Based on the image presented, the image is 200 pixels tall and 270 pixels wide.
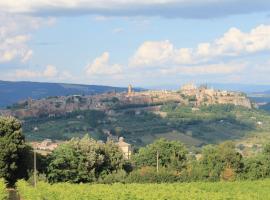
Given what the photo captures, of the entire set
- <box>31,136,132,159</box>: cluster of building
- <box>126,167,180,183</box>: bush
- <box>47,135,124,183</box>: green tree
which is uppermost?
<box>47,135,124,183</box>: green tree

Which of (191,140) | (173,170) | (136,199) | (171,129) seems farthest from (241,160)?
(171,129)

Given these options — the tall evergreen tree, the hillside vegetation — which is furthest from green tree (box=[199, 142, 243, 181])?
the hillside vegetation

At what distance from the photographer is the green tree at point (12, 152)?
55188 mm

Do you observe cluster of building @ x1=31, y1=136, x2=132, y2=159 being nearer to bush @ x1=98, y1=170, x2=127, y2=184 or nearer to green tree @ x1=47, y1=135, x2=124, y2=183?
green tree @ x1=47, y1=135, x2=124, y2=183

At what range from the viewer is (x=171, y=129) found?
17738 centimetres

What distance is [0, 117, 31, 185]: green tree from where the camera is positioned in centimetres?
5519

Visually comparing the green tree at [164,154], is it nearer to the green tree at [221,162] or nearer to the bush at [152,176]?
the green tree at [221,162]

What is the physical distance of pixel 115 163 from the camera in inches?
2633

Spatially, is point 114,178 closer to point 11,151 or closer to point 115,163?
point 115,163

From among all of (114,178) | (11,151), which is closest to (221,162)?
(114,178)

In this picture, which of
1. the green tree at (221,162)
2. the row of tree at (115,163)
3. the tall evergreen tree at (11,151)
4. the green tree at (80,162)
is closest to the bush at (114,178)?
the row of tree at (115,163)

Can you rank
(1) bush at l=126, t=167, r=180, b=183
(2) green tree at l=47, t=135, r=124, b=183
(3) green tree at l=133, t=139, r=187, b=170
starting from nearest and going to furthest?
(2) green tree at l=47, t=135, r=124, b=183, (1) bush at l=126, t=167, r=180, b=183, (3) green tree at l=133, t=139, r=187, b=170

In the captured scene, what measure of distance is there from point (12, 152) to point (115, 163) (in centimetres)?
1403

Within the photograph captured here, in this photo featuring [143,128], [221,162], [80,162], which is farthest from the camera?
[143,128]
